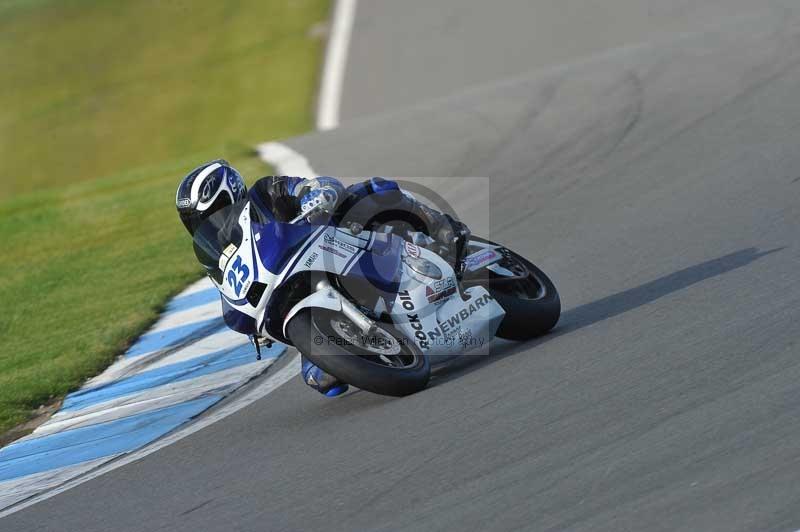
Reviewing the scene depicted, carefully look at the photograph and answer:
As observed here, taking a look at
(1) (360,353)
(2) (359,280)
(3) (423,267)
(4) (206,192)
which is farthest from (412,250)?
(4) (206,192)

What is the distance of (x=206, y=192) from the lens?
5832mm

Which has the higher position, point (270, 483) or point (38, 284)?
point (270, 483)

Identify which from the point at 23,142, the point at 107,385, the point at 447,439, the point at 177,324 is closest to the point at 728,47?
the point at 177,324

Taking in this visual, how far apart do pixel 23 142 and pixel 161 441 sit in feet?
62.8

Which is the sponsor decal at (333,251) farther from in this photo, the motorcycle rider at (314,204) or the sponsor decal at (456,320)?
the sponsor decal at (456,320)

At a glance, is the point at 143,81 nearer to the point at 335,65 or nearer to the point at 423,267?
the point at 335,65

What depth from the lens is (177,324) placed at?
28.3ft

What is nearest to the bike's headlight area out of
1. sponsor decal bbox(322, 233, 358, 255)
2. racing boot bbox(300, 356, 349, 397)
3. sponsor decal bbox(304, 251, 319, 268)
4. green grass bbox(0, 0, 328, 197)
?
sponsor decal bbox(322, 233, 358, 255)

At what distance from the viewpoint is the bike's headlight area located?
612 centimetres

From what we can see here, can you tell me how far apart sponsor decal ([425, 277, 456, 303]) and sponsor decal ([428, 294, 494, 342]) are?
0.12 meters

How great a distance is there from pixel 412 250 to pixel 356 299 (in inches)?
17.1

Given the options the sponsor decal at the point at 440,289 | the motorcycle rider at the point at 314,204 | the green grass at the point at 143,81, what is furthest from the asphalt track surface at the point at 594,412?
the green grass at the point at 143,81

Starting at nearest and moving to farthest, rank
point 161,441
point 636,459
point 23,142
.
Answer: point 636,459
point 161,441
point 23,142

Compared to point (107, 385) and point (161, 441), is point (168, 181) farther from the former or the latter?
point (161, 441)
